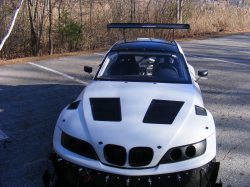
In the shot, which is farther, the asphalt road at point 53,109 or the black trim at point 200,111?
the asphalt road at point 53,109

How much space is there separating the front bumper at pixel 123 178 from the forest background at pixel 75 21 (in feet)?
32.0

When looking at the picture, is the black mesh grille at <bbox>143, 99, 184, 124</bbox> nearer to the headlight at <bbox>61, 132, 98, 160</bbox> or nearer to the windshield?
the headlight at <bbox>61, 132, 98, 160</bbox>

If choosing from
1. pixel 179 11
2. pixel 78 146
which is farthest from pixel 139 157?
pixel 179 11

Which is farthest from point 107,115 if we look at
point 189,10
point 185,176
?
point 189,10

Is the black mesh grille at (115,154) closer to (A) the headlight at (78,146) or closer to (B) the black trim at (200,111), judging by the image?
(A) the headlight at (78,146)

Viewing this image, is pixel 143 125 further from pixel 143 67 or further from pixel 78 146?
pixel 143 67

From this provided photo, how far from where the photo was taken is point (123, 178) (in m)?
2.28

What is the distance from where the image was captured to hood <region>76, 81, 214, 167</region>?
241 centimetres

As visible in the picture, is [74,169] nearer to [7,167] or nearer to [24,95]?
[7,167]

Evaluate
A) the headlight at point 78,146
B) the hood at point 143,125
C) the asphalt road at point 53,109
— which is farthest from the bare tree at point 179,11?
the headlight at point 78,146

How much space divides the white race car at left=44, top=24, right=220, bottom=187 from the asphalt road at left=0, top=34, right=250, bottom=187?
2.62 feet

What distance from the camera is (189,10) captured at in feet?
67.9

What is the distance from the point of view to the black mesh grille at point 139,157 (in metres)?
2.35

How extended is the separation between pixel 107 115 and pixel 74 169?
68 centimetres
